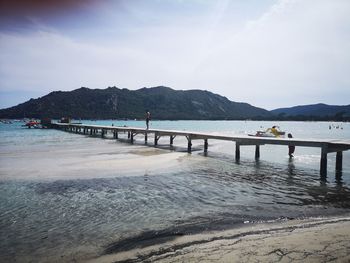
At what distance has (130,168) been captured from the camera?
16703 mm

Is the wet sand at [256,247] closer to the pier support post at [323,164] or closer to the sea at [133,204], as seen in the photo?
the sea at [133,204]

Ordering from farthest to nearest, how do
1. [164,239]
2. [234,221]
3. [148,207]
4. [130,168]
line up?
[130,168] < [148,207] < [234,221] < [164,239]

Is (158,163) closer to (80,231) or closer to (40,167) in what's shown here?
(40,167)

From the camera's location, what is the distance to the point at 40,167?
17000 millimetres

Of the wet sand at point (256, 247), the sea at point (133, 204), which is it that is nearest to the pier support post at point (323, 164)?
the sea at point (133, 204)

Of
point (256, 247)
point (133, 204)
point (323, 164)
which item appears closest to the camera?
point (256, 247)

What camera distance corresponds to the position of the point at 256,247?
19.1ft

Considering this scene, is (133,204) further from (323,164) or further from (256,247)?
(323,164)

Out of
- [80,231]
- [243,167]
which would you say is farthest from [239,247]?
[243,167]

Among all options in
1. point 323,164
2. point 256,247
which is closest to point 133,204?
point 256,247

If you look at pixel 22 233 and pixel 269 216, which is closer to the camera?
pixel 22 233

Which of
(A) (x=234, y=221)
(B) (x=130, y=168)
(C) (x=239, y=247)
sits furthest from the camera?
(B) (x=130, y=168)

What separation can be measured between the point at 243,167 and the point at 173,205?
10209 mm

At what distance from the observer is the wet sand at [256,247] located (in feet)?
17.5
